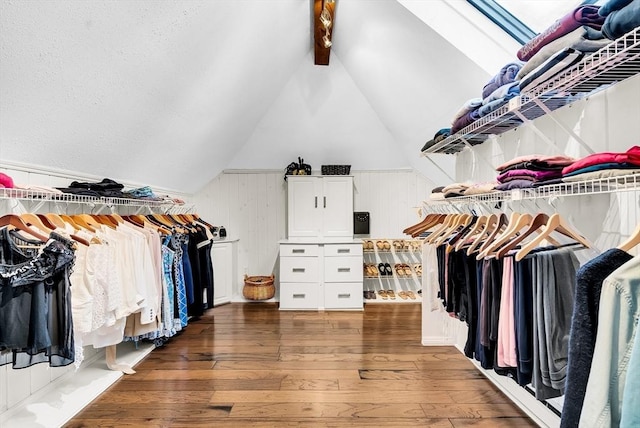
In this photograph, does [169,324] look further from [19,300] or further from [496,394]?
[496,394]

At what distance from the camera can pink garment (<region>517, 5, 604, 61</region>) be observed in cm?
118

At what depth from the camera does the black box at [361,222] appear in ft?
16.9

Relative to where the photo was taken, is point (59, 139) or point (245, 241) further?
point (245, 241)

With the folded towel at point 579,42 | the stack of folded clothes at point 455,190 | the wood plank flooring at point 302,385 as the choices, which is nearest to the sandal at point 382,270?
the wood plank flooring at point 302,385

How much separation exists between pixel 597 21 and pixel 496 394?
7.35 feet

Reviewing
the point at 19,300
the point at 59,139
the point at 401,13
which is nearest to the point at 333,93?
the point at 401,13

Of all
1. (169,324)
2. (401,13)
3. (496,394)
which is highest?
(401,13)

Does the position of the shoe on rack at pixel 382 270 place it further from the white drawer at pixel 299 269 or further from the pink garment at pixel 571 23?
the pink garment at pixel 571 23

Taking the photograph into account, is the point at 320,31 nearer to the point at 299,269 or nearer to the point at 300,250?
the point at 300,250

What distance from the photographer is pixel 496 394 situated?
95.9 inches

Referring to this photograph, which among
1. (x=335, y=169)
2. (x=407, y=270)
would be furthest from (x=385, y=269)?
(x=335, y=169)

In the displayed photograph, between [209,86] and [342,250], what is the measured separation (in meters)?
2.51

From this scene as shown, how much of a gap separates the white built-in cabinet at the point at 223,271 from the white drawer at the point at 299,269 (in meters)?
0.82

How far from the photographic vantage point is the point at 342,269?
459 centimetres
